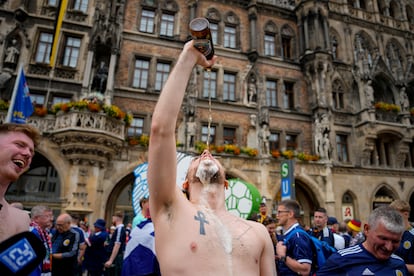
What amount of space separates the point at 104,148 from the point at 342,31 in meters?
18.5

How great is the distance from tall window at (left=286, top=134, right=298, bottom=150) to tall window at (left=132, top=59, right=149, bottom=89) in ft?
30.2

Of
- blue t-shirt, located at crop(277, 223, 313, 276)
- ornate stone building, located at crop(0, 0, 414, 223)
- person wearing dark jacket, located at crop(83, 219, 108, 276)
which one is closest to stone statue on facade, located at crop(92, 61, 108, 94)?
ornate stone building, located at crop(0, 0, 414, 223)

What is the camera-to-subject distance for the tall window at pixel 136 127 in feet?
46.3

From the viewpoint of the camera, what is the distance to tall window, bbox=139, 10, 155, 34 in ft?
52.9

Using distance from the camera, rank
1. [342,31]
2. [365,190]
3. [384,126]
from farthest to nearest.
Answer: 1. [342,31]
2. [384,126]
3. [365,190]

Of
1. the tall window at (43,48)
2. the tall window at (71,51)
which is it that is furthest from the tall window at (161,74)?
the tall window at (43,48)

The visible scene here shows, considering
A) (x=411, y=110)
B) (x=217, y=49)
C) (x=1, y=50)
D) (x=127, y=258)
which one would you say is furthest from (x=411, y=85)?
(x=1, y=50)

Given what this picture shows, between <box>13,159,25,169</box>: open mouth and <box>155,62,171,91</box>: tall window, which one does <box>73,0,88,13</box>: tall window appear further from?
<box>13,159,25,169</box>: open mouth

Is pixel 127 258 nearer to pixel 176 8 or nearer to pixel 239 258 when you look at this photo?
pixel 239 258

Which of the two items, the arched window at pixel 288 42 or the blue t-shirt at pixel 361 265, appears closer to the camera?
the blue t-shirt at pixel 361 265

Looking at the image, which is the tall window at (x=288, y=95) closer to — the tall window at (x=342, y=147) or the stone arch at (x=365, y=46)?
the tall window at (x=342, y=147)

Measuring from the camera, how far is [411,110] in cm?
1852

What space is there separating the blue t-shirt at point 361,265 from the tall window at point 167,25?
16365 mm

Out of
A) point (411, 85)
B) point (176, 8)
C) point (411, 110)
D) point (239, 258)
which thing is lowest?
point (239, 258)
